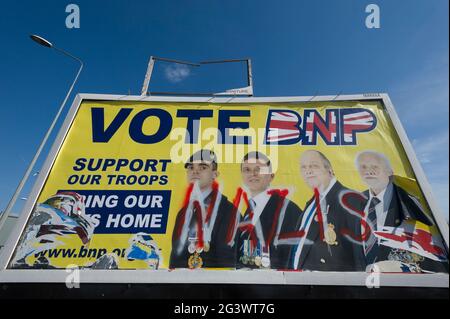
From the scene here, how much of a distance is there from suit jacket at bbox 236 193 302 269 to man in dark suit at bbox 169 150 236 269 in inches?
10.9

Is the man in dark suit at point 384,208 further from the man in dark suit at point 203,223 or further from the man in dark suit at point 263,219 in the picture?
the man in dark suit at point 203,223

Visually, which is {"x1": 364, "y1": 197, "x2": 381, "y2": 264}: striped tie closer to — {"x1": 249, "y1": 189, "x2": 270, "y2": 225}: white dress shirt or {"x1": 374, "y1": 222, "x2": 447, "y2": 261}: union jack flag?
{"x1": 374, "y1": 222, "x2": 447, "y2": 261}: union jack flag

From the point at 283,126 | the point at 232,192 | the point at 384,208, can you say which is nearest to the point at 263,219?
the point at 232,192

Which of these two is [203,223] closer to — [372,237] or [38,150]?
[372,237]

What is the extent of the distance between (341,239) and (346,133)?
251cm

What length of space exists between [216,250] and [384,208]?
3472 millimetres

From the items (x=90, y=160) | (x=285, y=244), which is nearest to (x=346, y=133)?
(x=285, y=244)

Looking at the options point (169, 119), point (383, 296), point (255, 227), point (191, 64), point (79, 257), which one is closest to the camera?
point (383, 296)

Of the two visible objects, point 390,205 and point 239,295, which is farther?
point 390,205

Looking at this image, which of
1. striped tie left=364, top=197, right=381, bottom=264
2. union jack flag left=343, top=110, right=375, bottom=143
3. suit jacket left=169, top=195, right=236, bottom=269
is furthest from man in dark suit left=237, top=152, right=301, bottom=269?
union jack flag left=343, top=110, right=375, bottom=143

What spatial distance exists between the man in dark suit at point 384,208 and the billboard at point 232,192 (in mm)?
20

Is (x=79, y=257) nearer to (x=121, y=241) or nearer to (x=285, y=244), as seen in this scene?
(x=121, y=241)

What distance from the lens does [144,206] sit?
524 cm

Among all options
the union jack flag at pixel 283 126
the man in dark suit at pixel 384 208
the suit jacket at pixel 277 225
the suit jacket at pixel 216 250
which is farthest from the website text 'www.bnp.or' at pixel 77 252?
the man in dark suit at pixel 384 208
